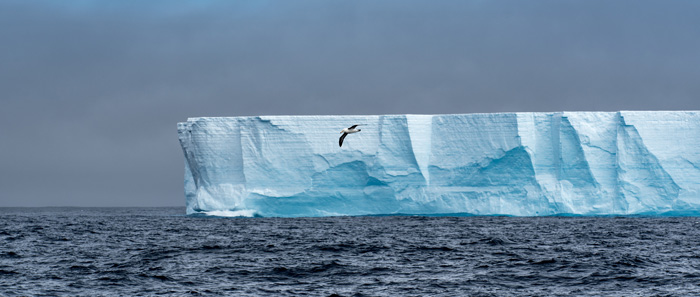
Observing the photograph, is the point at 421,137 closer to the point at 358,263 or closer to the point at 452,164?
the point at 452,164

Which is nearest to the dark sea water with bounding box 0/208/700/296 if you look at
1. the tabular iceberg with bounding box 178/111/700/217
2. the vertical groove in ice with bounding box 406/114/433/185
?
the tabular iceberg with bounding box 178/111/700/217

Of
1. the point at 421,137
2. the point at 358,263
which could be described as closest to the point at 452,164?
the point at 421,137

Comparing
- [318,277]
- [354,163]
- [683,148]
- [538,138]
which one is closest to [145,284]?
[318,277]

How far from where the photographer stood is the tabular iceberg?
2225cm

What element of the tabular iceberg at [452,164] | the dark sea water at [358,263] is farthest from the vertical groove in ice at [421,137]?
the dark sea water at [358,263]

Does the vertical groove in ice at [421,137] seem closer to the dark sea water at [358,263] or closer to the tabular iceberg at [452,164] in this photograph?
the tabular iceberg at [452,164]

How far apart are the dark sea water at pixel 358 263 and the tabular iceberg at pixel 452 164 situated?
427 centimetres

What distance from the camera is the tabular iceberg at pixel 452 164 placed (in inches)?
876

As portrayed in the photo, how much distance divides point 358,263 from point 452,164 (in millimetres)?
11753

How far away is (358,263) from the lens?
11.6 metres

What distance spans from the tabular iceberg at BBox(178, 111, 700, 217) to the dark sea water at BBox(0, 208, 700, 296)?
427 centimetres

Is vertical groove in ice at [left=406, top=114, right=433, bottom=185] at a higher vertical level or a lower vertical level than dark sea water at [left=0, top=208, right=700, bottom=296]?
higher

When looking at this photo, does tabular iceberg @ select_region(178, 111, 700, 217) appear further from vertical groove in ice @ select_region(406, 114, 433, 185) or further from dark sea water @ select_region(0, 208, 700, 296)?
dark sea water @ select_region(0, 208, 700, 296)

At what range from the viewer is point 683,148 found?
22219 millimetres
